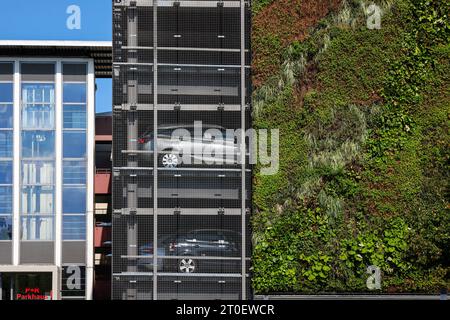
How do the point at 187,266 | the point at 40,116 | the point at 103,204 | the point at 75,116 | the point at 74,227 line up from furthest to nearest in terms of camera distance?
1. the point at 103,204
2. the point at 75,116
3. the point at 74,227
4. the point at 40,116
5. the point at 187,266

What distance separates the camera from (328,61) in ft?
68.0

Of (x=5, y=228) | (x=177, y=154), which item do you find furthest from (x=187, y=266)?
(x=5, y=228)

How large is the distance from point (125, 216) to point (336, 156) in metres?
5.87

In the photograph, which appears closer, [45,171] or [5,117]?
[5,117]

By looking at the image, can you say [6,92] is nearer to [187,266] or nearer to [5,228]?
[5,228]

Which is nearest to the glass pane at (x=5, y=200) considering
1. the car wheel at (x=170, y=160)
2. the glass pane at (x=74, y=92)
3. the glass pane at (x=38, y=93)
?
the glass pane at (x=38, y=93)

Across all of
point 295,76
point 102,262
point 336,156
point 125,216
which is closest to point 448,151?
point 336,156

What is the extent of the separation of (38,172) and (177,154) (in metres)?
5.41

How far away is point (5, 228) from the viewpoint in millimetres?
22859

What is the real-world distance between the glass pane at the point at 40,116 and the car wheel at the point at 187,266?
6.48m

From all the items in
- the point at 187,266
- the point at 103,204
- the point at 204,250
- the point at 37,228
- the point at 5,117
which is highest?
the point at 5,117

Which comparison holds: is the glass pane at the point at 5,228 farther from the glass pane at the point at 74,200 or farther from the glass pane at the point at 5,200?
the glass pane at the point at 74,200

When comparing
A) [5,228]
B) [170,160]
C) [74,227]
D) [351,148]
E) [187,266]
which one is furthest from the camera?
[74,227]

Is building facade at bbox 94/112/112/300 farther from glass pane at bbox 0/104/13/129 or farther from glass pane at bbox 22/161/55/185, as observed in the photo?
glass pane at bbox 0/104/13/129
